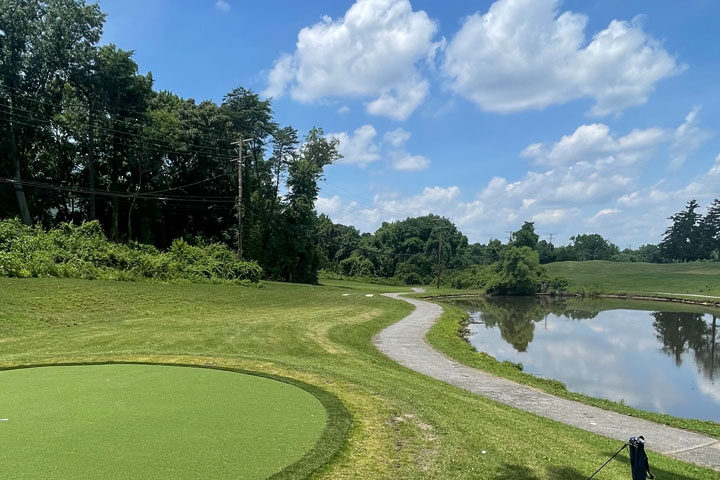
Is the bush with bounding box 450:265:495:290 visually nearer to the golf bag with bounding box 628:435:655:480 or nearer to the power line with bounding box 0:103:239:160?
the power line with bounding box 0:103:239:160

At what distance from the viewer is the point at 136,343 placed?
12.2 meters

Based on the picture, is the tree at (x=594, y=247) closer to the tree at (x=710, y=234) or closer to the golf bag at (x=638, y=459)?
the tree at (x=710, y=234)

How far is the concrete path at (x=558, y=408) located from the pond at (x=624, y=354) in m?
4.13

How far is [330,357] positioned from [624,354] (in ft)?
48.0

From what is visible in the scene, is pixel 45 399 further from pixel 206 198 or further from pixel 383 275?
pixel 383 275

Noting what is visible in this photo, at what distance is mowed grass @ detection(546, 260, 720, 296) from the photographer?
206 ft

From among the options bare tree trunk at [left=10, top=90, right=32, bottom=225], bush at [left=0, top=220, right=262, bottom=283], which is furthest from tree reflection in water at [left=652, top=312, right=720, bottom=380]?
bare tree trunk at [left=10, top=90, right=32, bottom=225]

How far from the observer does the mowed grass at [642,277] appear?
206 ft

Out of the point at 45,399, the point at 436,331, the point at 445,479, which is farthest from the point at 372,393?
the point at 436,331

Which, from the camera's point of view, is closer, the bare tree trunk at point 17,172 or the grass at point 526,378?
the grass at point 526,378

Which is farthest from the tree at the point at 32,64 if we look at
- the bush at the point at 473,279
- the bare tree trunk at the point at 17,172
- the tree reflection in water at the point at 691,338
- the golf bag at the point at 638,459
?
the bush at the point at 473,279

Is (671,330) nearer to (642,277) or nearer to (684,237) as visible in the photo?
(642,277)

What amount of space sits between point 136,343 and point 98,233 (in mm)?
17132

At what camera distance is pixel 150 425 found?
5039mm
